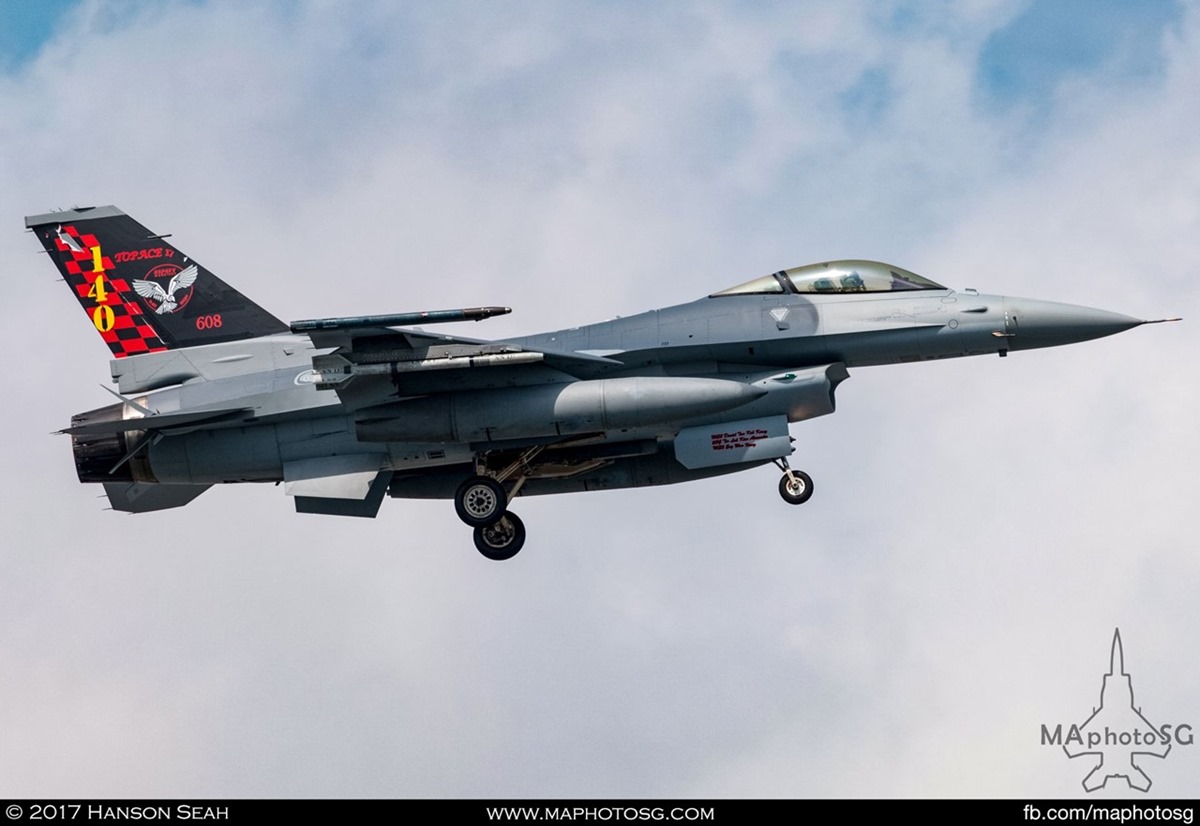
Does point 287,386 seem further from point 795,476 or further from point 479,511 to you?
point 795,476

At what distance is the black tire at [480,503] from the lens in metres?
25.0

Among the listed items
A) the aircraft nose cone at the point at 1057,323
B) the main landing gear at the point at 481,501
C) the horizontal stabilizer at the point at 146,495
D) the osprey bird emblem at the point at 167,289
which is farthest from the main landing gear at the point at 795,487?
the osprey bird emblem at the point at 167,289

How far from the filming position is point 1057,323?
2409cm

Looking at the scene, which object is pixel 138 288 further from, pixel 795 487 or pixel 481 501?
pixel 795 487

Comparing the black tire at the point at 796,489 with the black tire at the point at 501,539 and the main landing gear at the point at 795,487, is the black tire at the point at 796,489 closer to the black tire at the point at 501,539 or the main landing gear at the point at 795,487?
the main landing gear at the point at 795,487

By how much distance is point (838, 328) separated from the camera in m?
24.2

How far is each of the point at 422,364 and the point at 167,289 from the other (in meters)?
4.94

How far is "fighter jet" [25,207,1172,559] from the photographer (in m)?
23.6

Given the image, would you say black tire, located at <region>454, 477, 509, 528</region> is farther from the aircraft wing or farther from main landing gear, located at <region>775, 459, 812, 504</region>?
main landing gear, located at <region>775, 459, 812, 504</region>

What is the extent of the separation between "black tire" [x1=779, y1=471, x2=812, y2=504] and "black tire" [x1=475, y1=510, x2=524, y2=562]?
388 centimetres

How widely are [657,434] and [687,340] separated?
1.38 meters

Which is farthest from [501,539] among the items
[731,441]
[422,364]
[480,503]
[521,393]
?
[731,441]

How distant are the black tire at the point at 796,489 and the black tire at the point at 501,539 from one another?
388cm
